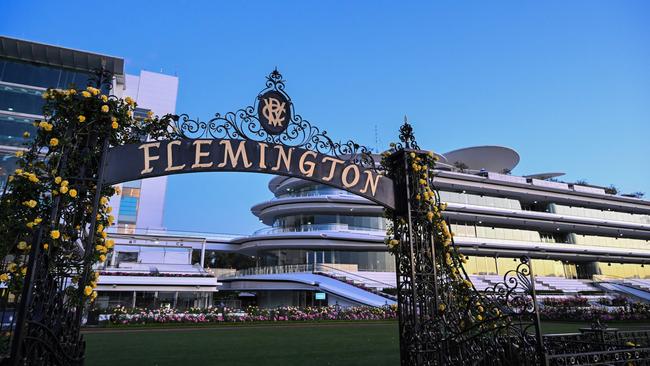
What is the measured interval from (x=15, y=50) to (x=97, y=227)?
113 feet

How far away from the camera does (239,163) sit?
6422 mm

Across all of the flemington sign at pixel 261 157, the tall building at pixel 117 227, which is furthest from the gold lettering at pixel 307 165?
the tall building at pixel 117 227

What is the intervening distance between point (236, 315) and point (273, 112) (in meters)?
17.1

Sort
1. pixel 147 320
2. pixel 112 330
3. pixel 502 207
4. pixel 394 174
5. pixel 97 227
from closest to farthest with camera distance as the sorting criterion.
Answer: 1. pixel 97 227
2. pixel 394 174
3. pixel 112 330
4. pixel 147 320
5. pixel 502 207

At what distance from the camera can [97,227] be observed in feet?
18.3

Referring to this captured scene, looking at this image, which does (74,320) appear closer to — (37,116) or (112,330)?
(112,330)

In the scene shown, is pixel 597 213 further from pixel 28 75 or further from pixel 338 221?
pixel 28 75

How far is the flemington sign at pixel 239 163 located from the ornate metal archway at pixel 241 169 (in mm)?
17

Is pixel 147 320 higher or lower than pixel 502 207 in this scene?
lower

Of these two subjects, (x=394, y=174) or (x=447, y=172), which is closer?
(x=394, y=174)

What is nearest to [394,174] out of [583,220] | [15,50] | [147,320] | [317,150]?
[317,150]

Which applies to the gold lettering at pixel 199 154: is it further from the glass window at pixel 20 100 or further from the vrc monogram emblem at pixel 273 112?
the glass window at pixel 20 100

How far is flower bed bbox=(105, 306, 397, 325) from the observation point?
1950cm

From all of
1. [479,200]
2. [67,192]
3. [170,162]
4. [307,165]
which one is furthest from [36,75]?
[479,200]
